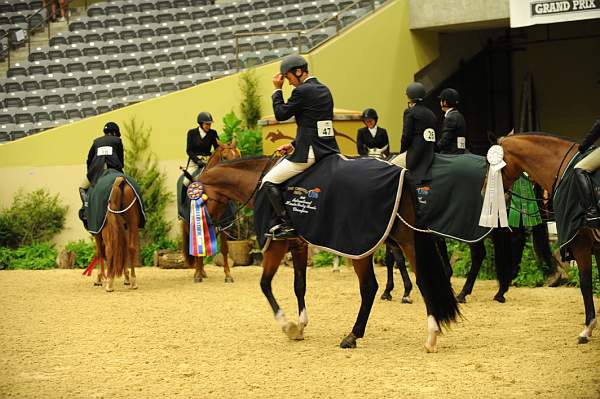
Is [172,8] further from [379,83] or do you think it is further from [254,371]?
[254,371]

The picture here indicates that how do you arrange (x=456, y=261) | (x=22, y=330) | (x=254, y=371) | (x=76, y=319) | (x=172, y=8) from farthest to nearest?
1. (x=172, y=8)
2. (x=456, y=261)
3. (x=76, y=319)
4. (x=22, y=330)
5. (x=254, y=371)

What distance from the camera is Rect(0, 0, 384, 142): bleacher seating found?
1975 cm

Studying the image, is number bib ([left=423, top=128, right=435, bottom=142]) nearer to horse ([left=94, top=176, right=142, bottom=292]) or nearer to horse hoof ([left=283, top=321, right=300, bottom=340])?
horse hoof ([left=283, top=321, right=300, bottom=340])

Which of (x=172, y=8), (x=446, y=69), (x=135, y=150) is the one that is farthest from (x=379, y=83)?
(x=172, y=8)

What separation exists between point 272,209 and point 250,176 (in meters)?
2.30

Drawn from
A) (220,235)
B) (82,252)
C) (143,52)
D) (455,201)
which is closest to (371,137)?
(220,235)

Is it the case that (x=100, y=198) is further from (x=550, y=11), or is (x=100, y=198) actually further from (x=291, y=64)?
(x=550, y=11)

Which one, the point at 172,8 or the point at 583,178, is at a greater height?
the point at 172,8

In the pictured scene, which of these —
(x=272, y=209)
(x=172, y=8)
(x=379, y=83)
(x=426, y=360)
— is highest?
(x=172, y=8)

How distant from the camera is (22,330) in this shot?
1018 cm

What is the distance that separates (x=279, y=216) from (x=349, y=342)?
136cm

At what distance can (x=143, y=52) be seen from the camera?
21.9 metres

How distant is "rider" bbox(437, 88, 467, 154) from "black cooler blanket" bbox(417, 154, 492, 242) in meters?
1.09

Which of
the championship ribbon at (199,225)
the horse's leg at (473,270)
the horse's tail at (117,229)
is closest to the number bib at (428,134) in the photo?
the horse's leg at (473,270)
